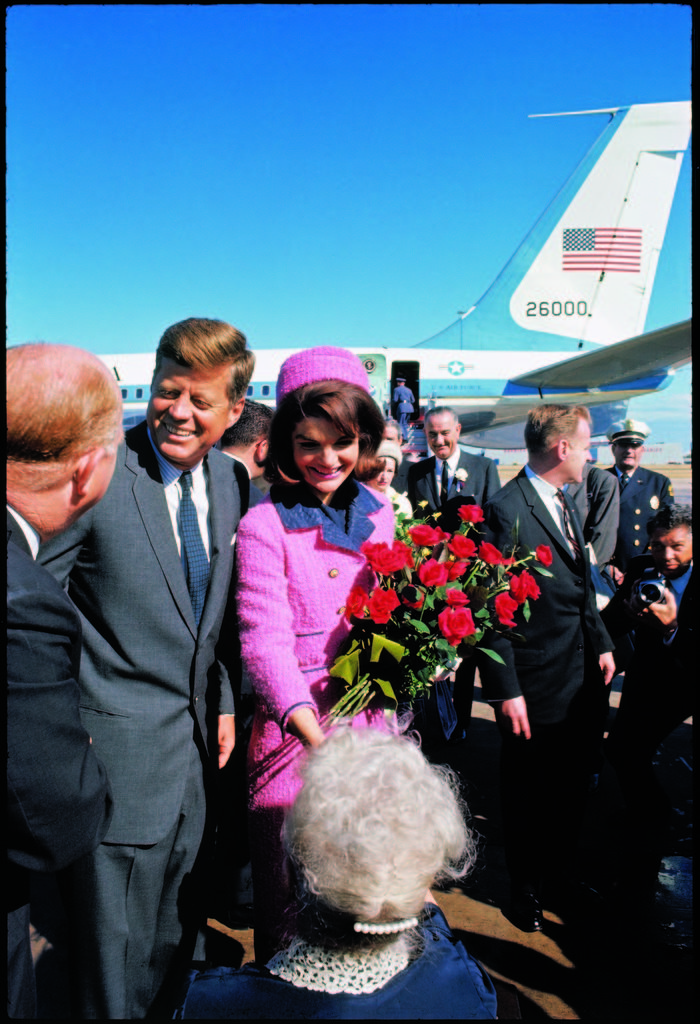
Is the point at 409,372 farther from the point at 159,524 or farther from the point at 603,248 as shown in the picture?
A: the point at 159,524

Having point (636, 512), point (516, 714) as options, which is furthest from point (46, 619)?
point (636, 512)

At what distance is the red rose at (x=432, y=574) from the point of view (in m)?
1.53

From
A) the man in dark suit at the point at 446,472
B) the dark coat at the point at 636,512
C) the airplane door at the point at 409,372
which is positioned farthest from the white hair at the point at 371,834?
the airplane door at the point at 409,372

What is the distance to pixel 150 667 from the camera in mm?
1535

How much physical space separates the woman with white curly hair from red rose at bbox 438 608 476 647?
46 cm

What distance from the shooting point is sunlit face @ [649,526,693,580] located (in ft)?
9.27

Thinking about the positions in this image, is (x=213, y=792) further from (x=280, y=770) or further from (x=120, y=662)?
(x=120, y=662)

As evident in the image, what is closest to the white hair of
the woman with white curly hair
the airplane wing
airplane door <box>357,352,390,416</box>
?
the woman with white curly hair

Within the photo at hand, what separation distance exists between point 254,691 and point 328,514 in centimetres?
47

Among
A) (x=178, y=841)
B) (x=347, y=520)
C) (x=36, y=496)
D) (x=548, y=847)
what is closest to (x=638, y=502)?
(x=548, y=847)

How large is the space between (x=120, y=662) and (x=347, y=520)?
0.65 meters

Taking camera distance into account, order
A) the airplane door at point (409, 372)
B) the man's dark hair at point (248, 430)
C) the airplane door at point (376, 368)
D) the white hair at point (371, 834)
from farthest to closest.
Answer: the airplane door at point (409, 372), the airplane door at point (376, 368), the man's dark hair at point (248, 430), the white hair at point (371, 834)

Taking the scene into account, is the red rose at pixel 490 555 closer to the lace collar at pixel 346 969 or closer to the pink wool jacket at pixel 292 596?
the pink wool jacket at pixel 292 596

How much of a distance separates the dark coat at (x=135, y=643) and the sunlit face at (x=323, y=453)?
0.36 metres
